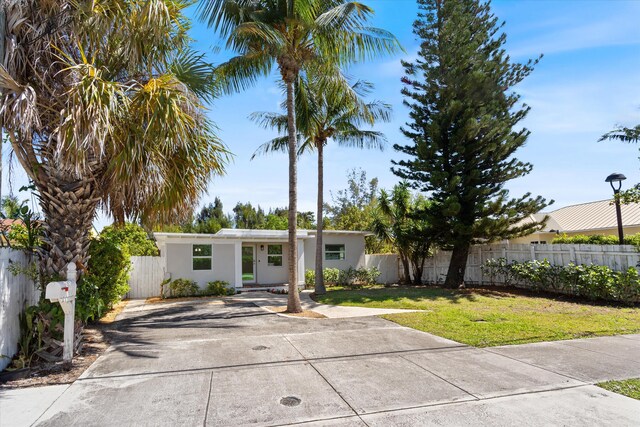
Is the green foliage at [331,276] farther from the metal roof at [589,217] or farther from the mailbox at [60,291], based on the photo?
the mailbox at [60,291]

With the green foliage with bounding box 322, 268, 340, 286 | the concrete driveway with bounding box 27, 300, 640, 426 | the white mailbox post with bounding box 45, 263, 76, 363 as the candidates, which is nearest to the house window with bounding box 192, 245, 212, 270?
the green foliage with bounding box 322, 268, 340, 286

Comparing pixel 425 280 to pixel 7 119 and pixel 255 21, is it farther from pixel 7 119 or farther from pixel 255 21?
pixel 7 119

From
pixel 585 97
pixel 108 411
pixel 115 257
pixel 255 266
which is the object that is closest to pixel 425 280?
pixel 255 266

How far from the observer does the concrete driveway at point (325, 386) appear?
3895 millimetres

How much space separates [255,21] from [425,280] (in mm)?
14436

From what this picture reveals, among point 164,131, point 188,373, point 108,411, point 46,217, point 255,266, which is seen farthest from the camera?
point 255,266

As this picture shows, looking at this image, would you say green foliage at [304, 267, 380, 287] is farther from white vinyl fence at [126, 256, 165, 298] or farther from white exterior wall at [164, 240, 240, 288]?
white vinyl fence at [126, 256, 165, 298]

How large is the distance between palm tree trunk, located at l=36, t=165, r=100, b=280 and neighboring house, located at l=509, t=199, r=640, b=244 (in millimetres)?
21047

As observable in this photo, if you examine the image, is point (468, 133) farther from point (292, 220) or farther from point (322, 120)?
point (292, 220)

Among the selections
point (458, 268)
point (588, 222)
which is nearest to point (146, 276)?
point (458, 268)

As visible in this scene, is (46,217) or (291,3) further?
(291,3)

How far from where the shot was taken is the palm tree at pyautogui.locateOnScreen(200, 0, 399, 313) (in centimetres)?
1023

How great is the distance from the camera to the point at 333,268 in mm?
19641

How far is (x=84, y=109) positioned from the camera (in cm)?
532
